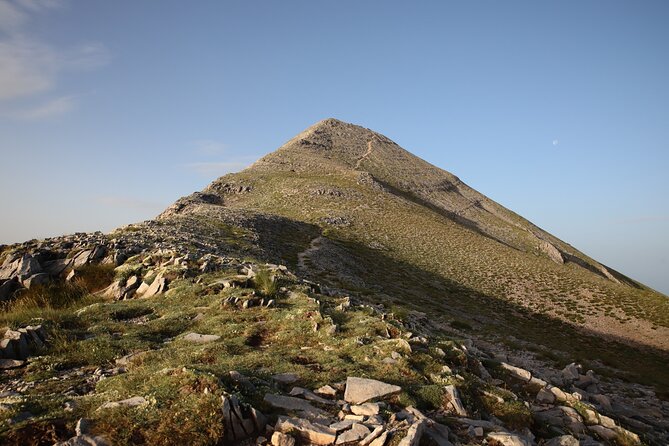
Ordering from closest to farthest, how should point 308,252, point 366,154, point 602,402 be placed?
point 602,402
point 308,252
point 366,154

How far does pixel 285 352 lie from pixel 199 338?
3.64 metres

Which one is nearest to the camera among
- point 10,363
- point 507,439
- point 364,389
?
point 507,439

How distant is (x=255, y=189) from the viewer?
94.0 m

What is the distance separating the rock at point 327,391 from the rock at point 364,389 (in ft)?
1.04

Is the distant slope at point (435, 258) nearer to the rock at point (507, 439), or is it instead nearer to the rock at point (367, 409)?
the rock at point (367, 409)

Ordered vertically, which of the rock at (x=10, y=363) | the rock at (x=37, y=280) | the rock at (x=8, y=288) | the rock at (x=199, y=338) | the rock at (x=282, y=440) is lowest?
the rock at (x=8, y=288)

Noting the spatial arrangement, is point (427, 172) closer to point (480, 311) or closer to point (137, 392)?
point (480, 311)

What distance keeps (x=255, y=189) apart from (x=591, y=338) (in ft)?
242

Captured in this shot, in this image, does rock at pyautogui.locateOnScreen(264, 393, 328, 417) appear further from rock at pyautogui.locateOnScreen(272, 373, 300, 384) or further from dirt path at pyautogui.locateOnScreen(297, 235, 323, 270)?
dirt path at pyautogui.locateOnScreen(297, 235, 323, 270)

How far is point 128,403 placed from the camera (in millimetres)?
8836

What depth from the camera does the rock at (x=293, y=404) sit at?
30.7 feet

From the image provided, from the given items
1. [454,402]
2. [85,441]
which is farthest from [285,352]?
[85,441]

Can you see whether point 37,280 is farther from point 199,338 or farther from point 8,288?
point 199,338

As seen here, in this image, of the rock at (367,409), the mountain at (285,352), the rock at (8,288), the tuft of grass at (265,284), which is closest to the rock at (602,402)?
the mountain at (285,352)
